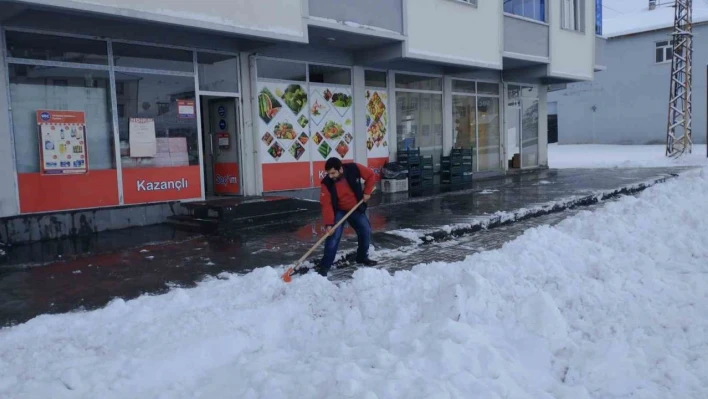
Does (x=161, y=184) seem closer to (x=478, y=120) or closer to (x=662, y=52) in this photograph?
(x=478, y=120)

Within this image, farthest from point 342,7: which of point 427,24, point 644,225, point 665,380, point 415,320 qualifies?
point 665,380

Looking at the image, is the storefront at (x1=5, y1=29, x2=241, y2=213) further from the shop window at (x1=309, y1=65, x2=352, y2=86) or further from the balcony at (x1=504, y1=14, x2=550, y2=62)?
the balcony at (x1=504, y1=14, x2=550, y2=62)

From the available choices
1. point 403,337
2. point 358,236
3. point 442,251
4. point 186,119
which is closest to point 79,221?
point 186,119

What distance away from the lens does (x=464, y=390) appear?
11.4 feet

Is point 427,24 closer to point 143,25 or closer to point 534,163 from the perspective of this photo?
point 143,25

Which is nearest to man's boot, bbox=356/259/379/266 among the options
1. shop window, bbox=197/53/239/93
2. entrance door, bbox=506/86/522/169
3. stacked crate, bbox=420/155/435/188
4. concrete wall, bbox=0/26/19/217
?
concrete wall, bbox=0/26/19/217

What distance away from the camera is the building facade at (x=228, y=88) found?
30.0ft

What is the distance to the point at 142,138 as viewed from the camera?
10.4 metres

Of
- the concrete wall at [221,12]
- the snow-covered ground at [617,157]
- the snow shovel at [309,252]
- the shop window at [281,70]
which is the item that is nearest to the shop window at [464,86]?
the shop window at [281,70]

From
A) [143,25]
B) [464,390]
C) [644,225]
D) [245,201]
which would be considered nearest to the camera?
[464,390]

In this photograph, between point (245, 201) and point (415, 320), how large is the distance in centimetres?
671

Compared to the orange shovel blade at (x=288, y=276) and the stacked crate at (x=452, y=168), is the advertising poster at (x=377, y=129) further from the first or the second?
the orange shovel blade at (x=288, y=276)

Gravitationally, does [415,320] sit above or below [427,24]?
below

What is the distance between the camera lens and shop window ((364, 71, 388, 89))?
49.3 feet
